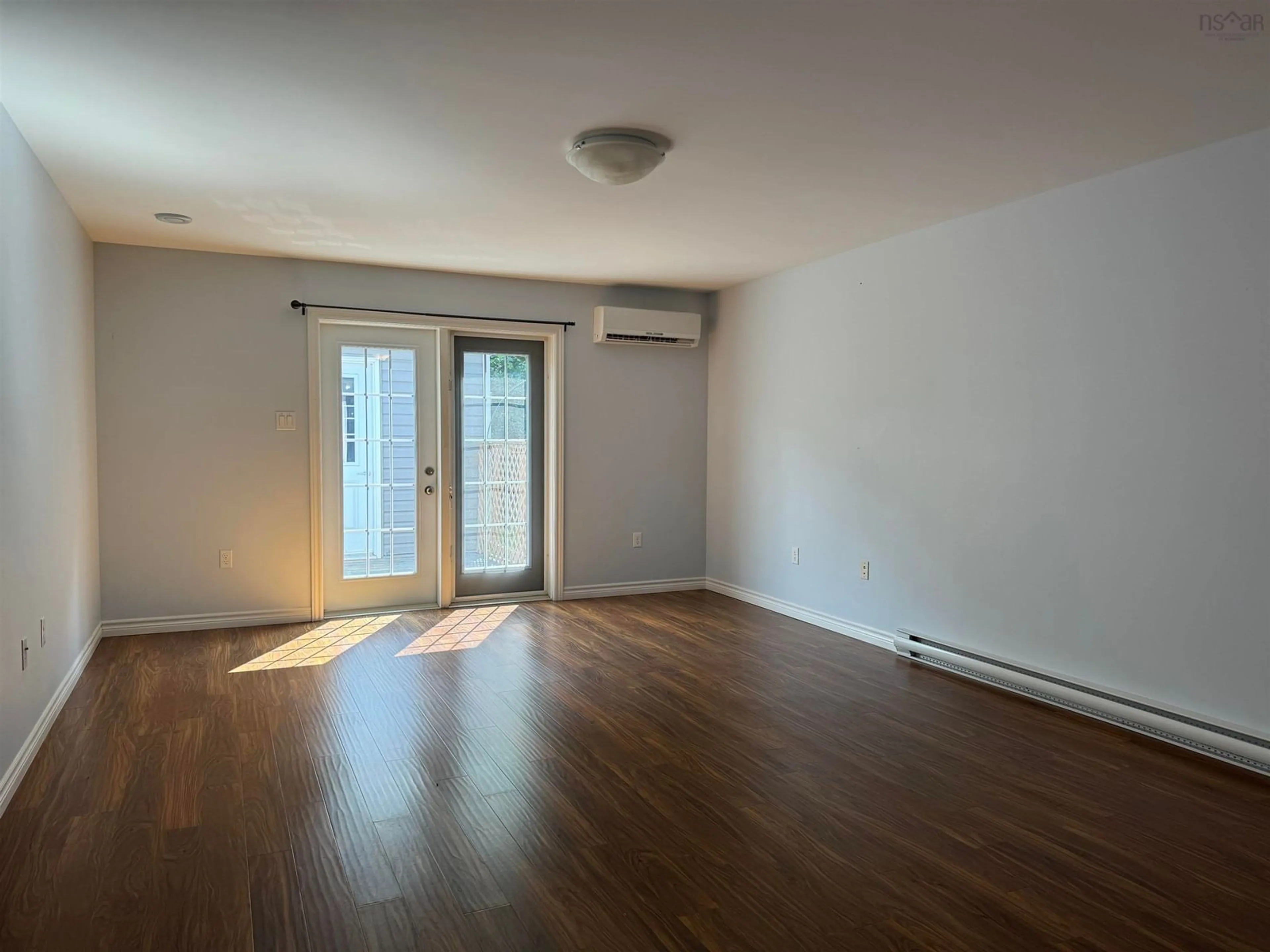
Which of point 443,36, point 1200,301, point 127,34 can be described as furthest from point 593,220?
point 1200,301

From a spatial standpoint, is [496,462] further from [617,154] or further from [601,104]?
[601,104]

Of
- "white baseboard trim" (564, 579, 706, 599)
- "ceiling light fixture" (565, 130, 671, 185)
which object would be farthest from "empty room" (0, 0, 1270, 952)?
"white baseboard trim" (564, 579, 706, 599)

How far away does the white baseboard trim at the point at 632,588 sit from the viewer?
245 inches

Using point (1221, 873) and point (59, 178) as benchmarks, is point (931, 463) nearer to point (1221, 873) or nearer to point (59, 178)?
point (1221, 873)

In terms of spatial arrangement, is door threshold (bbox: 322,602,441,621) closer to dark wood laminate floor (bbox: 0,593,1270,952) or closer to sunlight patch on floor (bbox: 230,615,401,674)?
sunlight patch on floor (bbox: 230,615,401,674)

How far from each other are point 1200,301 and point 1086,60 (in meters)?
1.29

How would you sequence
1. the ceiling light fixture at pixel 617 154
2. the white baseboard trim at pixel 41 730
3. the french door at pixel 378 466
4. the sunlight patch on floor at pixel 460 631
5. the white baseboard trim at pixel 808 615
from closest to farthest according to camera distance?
the white baseboard trim at pixel 41 730 → the ceiling light fixture at pixel 617 154 → the sunlight patch on floor at pixel 460 631 → the white baseboard trim at pixel 808 615 → the french door at pixel 378 466

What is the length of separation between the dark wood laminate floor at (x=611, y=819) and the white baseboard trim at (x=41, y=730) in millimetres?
50

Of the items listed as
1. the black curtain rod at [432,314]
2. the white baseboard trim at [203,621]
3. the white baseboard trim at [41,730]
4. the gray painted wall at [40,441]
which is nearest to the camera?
the white baseboard trim at [41,730]

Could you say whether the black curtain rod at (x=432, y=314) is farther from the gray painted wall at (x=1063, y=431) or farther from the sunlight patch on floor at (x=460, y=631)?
the sunlight patch on floor at (x=460, y=631)

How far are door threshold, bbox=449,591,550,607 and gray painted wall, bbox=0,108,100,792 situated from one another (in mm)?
2230

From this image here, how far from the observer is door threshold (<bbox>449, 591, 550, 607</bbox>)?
5.96 metres

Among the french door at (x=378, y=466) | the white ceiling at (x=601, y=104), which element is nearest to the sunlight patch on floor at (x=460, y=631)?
the french door at (x=378, y=466)

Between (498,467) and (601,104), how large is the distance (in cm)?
361
